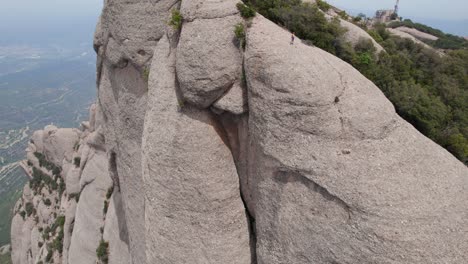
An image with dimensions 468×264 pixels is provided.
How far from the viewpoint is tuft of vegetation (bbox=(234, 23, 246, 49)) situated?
12.4 m

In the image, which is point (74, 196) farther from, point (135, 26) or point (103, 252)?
point (135, 26)

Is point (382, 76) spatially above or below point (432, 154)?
above

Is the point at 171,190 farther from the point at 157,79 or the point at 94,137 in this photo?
the point at 94,137

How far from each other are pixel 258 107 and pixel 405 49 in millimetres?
14073

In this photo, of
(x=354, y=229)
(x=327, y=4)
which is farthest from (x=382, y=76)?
(x=354, y=229)

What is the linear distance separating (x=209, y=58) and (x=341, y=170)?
6927mm

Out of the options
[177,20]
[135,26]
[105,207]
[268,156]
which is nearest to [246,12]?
[177,20]

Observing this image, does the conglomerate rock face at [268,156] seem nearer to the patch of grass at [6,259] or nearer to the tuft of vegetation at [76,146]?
the tuft of vegetation at [76,146]

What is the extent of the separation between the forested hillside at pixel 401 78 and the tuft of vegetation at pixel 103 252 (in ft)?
76.5

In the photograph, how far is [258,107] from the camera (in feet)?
38.3

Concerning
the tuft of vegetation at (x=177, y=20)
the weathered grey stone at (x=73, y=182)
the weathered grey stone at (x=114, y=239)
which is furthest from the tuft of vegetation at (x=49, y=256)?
the tuft of vegetation at (x=177, y=20)

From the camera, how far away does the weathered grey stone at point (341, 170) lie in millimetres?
9656

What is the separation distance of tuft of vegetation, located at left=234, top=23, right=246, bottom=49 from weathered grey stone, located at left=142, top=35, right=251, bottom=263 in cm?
350

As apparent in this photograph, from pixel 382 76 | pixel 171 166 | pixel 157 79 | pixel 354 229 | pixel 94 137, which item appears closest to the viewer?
pixel 354 229
